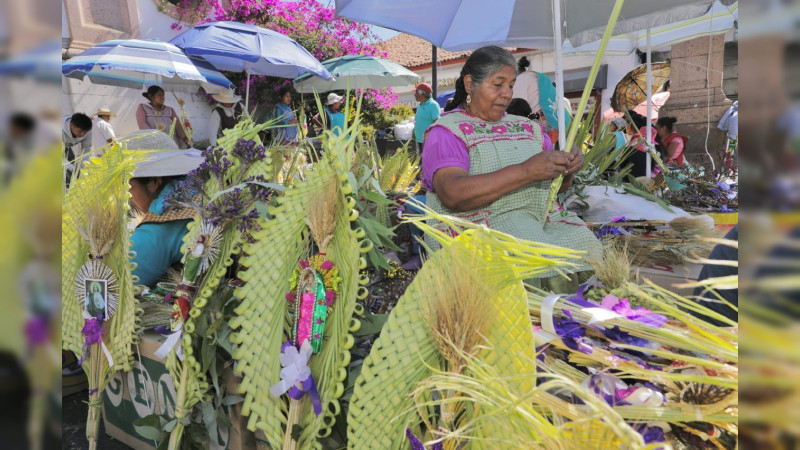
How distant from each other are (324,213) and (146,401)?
109 centimetres

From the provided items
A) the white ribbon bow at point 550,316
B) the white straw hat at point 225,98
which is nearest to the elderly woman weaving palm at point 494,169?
the white ribbon bow at point 550,316

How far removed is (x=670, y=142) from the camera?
484 cm

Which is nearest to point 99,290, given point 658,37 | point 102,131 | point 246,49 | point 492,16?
point 492,16

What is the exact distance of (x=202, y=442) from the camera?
5.14 ft

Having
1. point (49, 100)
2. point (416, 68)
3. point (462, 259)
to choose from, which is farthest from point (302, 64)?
point (416, 68)

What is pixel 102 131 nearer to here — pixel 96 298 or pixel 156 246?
pixel 156 246

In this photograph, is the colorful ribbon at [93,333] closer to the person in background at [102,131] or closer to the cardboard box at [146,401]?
the cardboard box at [146,401]

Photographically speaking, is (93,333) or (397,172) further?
(397,172)

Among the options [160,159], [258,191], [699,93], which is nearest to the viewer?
[258,191]

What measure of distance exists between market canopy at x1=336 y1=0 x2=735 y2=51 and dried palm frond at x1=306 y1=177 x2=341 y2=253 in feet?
7.34

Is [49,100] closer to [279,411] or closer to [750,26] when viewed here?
[750,26]

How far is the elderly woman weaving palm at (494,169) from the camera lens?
1.86m

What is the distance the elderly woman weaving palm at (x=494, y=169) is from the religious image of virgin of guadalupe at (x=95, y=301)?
122cm

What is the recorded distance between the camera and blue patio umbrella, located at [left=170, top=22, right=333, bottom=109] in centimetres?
548
